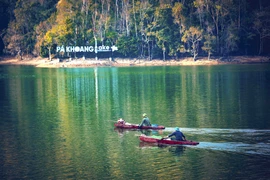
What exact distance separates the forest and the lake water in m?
44.9

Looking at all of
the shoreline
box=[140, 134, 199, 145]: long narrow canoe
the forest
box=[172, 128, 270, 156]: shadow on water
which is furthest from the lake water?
the shoreline

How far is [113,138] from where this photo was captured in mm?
41094

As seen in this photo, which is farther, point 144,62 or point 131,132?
point 144,62

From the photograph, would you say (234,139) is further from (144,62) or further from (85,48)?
(85,48)

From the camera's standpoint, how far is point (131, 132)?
43.6 m

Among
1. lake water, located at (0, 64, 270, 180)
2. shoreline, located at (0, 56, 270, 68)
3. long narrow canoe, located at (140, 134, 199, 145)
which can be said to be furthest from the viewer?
shoreline, located at (0, 56, 270, 68)

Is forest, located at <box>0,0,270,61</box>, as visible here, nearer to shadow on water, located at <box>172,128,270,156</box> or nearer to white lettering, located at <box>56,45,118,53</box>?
white lettering, located at <box>56,45,118,53</box>

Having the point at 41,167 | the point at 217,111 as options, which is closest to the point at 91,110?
the point at 217,111

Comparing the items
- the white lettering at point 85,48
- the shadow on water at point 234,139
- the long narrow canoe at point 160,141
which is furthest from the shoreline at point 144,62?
the long narrow canoe at point 160,141

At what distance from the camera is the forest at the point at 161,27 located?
404ft

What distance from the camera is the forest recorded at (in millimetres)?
123188

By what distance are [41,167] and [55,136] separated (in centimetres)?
899

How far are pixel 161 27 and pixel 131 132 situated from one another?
280 ft

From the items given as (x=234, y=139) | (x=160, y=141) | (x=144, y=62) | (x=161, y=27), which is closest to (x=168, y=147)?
(x=160, y=141)
